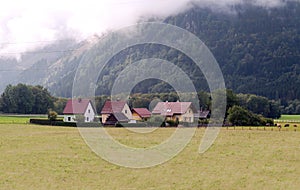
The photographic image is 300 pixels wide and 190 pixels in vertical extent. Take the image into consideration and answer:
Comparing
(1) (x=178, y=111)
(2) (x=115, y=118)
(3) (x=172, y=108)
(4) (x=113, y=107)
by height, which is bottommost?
(2) (x=115, y=118)

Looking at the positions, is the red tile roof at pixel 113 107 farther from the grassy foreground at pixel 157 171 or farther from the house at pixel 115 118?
the grassy foreground at pixel 157 171

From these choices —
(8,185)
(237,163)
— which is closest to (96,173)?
(8,185)

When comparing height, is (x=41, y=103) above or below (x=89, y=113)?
above

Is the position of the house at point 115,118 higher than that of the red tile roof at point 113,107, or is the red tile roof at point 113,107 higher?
the red tile roof at point 113,107

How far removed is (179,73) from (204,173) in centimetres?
16381

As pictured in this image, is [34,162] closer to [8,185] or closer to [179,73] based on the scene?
[8,185]

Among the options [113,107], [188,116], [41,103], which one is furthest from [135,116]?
[41,103]

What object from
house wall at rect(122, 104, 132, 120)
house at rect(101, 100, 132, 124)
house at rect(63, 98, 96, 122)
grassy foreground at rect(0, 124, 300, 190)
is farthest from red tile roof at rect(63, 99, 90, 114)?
grassy foreground at rect(0, 124, 300, 190)

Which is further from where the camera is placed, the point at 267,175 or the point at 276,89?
the point at 276,89

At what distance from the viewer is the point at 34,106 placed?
372ft

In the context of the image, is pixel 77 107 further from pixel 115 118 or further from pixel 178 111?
pixel 178 111

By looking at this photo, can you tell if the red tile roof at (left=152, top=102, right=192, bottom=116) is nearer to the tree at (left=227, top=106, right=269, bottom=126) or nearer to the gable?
the gable

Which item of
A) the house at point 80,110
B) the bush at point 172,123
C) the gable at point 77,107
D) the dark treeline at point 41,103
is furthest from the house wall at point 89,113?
the bush at point 172,123

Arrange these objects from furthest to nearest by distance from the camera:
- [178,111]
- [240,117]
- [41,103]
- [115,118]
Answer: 1. [41,103]
2. [178,111]
3. [115,118]
4. [240,117]
